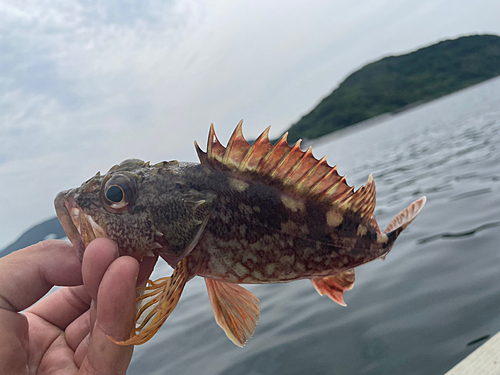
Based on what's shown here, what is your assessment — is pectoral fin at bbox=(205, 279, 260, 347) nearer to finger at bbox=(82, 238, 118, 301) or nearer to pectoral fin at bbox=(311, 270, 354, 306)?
pectoral fin at bbox=(311, 270, 354, 306)

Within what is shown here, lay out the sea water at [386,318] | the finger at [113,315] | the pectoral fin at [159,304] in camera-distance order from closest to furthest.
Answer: the finger at [113,315]
the pectoral fin at [159,304]
the sea water at [386,318]

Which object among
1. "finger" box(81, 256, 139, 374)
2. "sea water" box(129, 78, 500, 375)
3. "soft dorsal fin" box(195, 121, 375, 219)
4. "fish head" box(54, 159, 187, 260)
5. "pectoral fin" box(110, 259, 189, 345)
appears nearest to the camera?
"finger" box(81, 256, 139, 374)

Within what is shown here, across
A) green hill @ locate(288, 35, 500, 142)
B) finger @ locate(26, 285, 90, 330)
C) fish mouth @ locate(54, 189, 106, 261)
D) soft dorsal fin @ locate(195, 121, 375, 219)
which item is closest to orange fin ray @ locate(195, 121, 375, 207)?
soft dorsal fin @ locate(195, 121, 375, 219)

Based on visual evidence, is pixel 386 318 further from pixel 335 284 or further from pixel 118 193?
pixel 118 193

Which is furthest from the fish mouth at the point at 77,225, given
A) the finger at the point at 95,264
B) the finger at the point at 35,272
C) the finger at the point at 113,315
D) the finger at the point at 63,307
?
the finger at the point at 63,307

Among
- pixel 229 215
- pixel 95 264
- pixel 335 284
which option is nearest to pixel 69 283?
pixel 95 264

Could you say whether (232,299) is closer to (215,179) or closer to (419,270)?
(215,179)

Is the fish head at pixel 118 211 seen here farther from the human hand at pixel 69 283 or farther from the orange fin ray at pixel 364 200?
the orange fin ray at pixel 364 200
